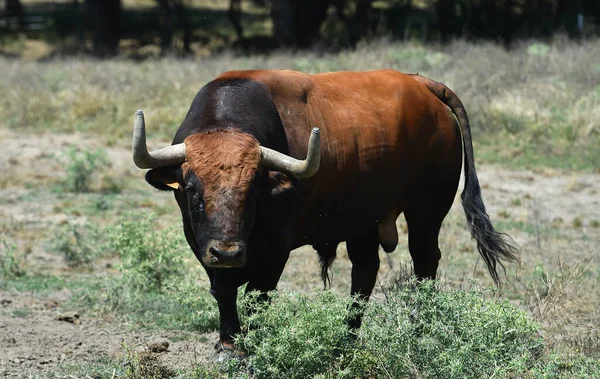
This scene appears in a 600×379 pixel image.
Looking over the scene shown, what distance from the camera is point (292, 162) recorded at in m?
6.43

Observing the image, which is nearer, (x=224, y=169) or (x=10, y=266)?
(x=224, y=169)

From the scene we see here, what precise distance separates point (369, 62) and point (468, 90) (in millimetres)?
4725

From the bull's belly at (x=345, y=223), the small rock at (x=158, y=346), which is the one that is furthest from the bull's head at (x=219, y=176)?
the small rock at (x=158, y=346)

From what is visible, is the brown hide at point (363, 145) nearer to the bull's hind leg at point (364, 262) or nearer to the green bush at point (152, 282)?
the bull's hind leg at point (364, 262)

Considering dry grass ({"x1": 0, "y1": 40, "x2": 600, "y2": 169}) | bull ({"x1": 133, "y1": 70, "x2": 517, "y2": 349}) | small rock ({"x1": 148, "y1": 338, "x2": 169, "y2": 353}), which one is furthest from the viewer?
dry grass ({"x1": 0, "y1": 40, "x2": 600, "y2": 169})

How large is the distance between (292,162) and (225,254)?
76 cm

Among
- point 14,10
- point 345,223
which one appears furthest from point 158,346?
point 14,10

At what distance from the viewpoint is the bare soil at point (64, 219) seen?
772 cm

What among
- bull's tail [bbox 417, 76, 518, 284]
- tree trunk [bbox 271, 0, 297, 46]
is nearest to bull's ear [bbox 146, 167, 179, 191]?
bull's tail [bbox 417, 76, 518, 284]

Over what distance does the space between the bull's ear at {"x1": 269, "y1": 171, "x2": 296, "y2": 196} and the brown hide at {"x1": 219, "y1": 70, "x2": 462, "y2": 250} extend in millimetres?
149

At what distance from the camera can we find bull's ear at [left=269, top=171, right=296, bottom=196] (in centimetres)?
655

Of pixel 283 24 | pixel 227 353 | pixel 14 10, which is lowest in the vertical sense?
pixel 14 10

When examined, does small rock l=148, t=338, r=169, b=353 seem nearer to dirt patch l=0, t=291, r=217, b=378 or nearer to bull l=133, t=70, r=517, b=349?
dirt patch l=0, t=291, r=217, b=378

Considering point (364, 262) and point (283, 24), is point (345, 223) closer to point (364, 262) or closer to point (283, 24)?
point (364, 262)
